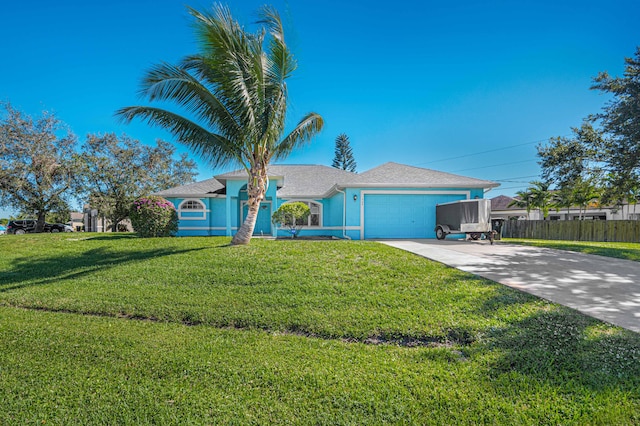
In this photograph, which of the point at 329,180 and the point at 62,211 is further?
the point at 62,211

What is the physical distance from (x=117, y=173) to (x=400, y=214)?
24.9 meters

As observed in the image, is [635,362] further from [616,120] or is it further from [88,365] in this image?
[616,120]

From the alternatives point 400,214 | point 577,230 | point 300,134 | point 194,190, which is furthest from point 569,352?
point 577,230

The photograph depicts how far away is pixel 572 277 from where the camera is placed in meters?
6.24

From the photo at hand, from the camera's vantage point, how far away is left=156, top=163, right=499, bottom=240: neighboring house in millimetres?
13820

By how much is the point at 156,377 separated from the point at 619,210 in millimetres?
38114

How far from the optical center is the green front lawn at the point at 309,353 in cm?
245

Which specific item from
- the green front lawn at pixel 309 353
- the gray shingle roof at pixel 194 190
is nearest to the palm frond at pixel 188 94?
the green front lawn at pixel 309 353

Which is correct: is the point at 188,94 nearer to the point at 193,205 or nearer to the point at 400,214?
the point at 193,205

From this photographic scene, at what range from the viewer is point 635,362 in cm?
294

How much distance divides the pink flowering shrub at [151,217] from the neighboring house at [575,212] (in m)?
29.4

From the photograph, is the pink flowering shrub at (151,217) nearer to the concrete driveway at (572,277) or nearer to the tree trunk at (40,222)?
the concrete driveway at (572,277)

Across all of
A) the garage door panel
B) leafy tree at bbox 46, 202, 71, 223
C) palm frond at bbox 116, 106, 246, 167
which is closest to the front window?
the garage door panel

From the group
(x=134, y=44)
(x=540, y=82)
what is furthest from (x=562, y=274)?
(x=134, y=44)
